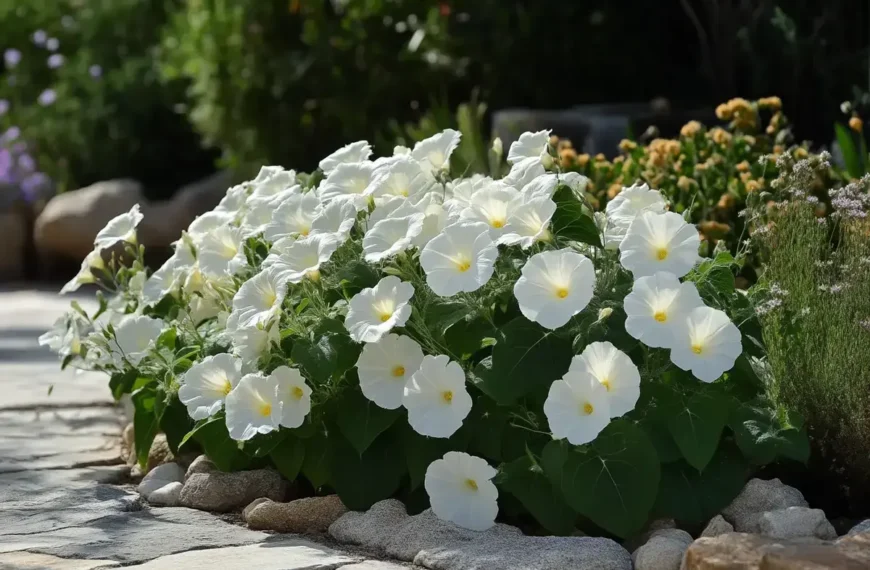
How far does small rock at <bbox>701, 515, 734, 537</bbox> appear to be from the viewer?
2932 mm

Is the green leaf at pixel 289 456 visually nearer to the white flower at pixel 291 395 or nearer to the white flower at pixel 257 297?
the white flower at pixel 291 395

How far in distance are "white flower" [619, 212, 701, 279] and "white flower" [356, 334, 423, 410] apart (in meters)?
0.54

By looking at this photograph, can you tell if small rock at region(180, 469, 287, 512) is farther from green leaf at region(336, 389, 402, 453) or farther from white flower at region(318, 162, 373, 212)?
white flower at region(318, 162, 373, 212)

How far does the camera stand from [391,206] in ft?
11.0

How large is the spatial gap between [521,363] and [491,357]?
8cm

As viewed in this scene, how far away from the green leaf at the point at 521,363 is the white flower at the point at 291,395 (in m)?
0.42

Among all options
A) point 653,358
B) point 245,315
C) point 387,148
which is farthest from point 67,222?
point 653,358

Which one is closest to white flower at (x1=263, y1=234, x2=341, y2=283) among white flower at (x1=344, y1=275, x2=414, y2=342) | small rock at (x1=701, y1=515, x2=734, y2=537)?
white flower at (x1=344, y1=275, x2=414, y2=342)

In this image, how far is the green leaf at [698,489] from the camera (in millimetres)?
3008

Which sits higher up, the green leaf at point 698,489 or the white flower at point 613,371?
the white flower at point 613,371

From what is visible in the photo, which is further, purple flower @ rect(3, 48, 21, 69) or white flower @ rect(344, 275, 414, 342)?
purple flower @ rect(3, 48, 21, 69)

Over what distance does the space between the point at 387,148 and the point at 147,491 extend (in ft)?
11.4

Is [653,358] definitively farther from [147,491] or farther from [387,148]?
[387,148]

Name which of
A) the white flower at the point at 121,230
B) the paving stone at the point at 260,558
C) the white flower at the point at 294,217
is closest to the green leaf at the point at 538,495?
the paving stone at the point at 260,558
